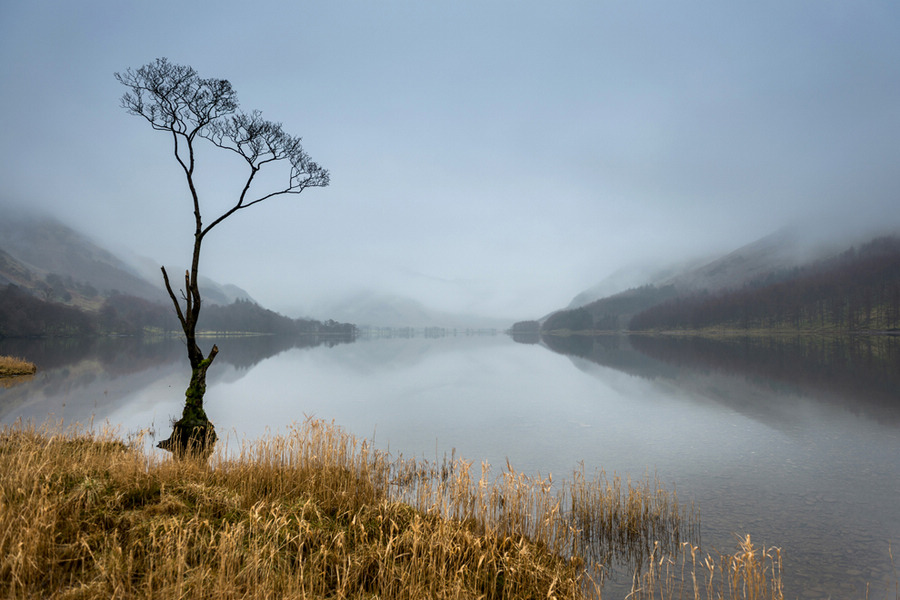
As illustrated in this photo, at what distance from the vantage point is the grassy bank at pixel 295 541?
477cm

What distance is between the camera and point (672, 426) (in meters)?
20.2

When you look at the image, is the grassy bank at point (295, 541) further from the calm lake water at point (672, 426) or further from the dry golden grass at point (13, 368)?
the dry golden grass at point (13, 368)

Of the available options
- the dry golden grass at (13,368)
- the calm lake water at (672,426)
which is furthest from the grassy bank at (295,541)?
the dry golden grass at (13,368)

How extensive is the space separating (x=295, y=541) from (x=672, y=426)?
62.2ft

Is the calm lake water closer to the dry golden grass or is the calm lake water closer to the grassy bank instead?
the dry golden grass

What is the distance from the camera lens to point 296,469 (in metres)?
9.77

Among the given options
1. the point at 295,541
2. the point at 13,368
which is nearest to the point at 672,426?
the point at 295,541

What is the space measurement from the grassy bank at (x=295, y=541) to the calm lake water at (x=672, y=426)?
1970mm

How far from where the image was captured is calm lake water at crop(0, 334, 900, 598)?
9438 mm

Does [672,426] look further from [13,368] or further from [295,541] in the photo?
[13,368]

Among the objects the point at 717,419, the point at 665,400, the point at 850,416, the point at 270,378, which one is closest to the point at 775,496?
the point at 717,419

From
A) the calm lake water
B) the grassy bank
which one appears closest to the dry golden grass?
the calm lake water

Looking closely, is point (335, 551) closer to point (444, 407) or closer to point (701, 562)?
point (701, 562)

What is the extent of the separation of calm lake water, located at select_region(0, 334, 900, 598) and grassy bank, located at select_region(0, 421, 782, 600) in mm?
1970
